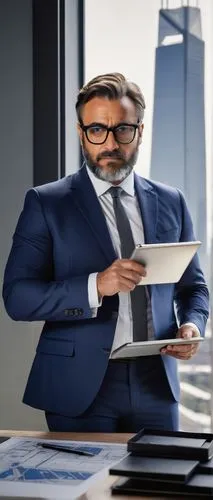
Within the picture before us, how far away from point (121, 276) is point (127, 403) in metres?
0.37

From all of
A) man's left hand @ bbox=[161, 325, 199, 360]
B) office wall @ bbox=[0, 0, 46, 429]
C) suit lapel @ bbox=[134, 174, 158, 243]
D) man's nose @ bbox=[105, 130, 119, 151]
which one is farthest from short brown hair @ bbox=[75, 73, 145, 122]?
office wall @ bbox=[0, 0, 46, 429]

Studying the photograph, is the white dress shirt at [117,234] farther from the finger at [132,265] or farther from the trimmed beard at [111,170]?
the finger at [132,265]

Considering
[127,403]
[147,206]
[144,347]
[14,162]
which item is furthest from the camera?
[14,162]

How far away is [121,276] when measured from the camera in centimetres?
231

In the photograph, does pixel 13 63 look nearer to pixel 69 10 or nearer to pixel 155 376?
pixel 69 10

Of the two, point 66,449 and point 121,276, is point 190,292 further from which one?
point 66,449

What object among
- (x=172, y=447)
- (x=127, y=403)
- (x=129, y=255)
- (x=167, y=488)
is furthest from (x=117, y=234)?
(x=167, y=488)

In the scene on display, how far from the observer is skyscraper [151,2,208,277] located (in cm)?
340

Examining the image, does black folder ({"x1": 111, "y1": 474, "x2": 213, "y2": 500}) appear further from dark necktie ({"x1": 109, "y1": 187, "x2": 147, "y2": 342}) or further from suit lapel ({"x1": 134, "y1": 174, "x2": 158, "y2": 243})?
suit lapel ({"x1": 134, "y1": 174, "x2": 158, "y2": 243})

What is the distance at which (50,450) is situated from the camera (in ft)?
6.45

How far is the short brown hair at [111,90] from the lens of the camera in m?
2.56

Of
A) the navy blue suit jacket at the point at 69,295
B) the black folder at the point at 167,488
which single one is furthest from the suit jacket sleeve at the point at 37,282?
the black folder at the point at 167,488

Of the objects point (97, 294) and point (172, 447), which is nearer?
point (172, 447)

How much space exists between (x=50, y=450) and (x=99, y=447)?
0.38ft
